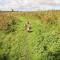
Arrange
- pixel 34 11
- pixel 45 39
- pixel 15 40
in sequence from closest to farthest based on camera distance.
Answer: pixel 45 39, pixel 15 40, pixel 34 11

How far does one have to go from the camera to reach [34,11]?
110 ft

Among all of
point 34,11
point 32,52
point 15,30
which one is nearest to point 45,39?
point 32,52

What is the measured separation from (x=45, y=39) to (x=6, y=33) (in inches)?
194

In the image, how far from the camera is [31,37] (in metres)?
25.5

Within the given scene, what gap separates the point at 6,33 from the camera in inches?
1054

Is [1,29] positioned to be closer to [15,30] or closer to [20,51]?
[15,30]

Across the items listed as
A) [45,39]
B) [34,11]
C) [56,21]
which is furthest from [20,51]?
[34,11]

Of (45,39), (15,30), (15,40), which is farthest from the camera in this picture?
(15,30)

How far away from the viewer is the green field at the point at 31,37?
890 inches

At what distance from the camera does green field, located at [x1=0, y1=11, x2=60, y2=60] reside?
22594 millimetres

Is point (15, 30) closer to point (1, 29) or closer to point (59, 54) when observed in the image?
point (1, 29)

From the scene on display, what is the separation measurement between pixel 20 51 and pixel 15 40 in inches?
74.6

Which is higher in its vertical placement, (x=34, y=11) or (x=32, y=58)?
(x=34, y=11)

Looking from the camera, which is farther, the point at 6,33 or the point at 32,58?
the point at 6,33
